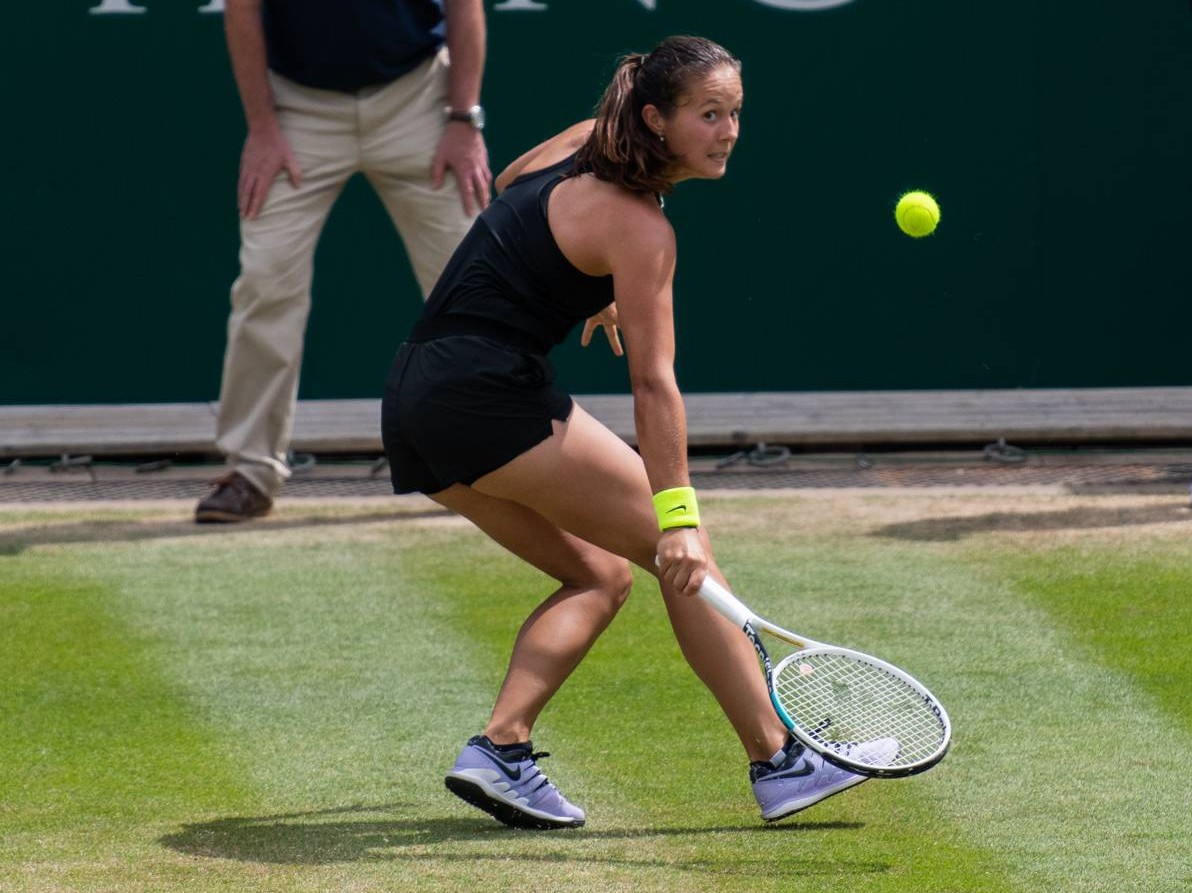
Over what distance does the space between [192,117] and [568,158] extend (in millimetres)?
4116

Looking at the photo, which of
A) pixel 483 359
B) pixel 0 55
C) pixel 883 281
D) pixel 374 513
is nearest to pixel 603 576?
pixel 483 359

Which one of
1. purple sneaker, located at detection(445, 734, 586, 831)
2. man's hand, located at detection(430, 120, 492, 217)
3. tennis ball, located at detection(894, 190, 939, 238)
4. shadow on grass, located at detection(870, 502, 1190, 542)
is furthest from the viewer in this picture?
man's hand, located at detection(430, 120, 492, 217)

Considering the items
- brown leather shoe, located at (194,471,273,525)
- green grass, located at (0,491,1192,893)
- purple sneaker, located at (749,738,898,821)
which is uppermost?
purple sneaker, located at (749,738,898,821)

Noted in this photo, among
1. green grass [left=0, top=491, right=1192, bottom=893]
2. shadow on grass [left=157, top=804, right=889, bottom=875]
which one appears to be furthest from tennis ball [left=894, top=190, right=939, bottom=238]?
shadow on grass [left=157, top=804, right=889, bottom=875]

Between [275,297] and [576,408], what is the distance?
9.89 feet

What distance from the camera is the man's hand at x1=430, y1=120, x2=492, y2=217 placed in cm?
710

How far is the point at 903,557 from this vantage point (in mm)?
6500

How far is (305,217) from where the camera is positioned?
23.5 ft

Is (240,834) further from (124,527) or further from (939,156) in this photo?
(939,156)

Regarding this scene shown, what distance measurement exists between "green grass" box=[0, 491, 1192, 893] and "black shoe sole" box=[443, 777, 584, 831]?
2.2 inches

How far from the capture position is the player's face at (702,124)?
158 inches

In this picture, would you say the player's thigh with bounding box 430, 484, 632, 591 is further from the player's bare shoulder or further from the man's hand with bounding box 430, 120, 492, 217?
the man's hand with bounding box 430, 120, 492, 217

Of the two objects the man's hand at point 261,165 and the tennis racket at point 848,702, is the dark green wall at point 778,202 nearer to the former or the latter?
the man's hand at point 261,165

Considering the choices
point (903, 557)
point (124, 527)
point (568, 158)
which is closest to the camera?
point (568, 158)
